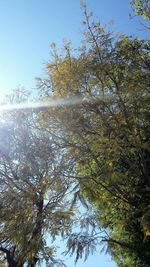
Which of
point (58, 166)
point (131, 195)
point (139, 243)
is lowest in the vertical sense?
point (139, 243)

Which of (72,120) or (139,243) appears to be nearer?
(72,120)

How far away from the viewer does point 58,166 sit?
8359 millimetres

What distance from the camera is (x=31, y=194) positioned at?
7.97 metres

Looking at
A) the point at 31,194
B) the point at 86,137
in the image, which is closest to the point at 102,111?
the point at 86,137

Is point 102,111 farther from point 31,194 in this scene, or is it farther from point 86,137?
point 31,194

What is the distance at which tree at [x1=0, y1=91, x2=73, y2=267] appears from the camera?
301 inches

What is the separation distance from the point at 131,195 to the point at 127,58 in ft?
10.9

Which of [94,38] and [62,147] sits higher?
[94,38]

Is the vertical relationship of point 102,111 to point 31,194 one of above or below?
above

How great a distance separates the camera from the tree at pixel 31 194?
766cm

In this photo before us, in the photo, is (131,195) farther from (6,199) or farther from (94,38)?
(94,38)

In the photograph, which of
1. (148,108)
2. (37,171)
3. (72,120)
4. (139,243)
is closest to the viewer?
(72,120)

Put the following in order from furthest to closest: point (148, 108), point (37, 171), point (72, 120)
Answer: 1. point (37, 171)
2. point (148, 108)
3. point (72, 120)

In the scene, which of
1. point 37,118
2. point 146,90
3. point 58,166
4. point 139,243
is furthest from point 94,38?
point 139,243
